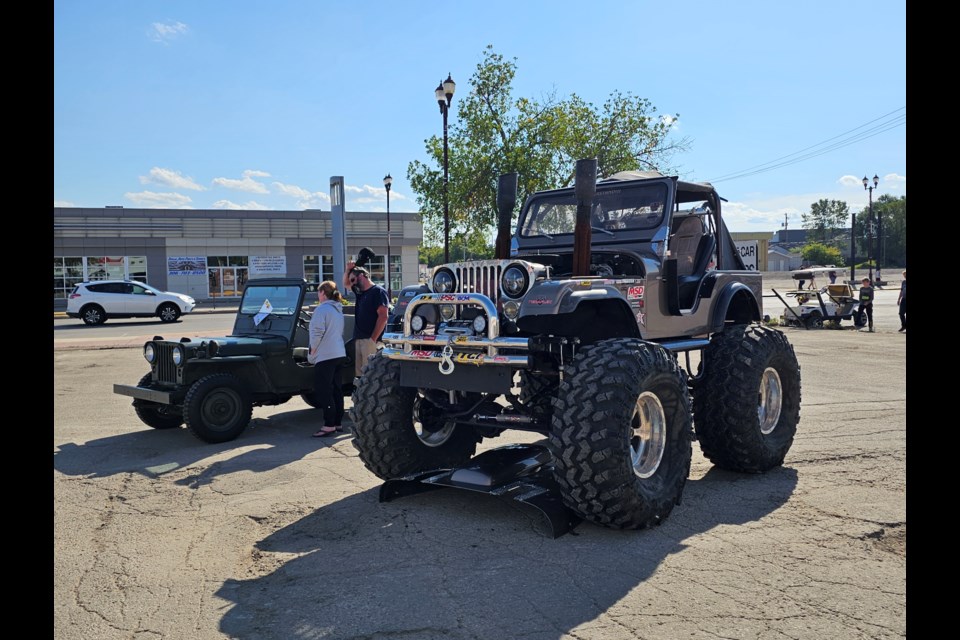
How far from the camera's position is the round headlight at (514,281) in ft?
16.6

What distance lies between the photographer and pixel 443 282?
544 cm

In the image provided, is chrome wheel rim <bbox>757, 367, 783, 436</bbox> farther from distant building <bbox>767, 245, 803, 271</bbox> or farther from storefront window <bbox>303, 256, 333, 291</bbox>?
distant building <bbox>767, 245, 803, 271</bbox>

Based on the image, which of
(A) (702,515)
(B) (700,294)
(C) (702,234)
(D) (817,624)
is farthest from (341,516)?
(C) (702,234)

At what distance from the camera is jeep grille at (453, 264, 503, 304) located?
5172 millimetres

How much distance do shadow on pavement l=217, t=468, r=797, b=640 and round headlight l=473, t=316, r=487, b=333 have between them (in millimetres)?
1264

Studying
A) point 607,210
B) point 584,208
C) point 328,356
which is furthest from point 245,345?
point 584,208

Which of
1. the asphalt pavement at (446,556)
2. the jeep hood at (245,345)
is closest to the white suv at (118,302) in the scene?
the jeep hood at (245,345)

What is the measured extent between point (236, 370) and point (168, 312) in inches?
829

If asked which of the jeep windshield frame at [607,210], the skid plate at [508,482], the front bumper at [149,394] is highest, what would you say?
the jeep windshield frame at [607,210]

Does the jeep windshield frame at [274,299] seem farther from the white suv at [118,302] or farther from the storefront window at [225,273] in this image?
the storefront window at [225,273]

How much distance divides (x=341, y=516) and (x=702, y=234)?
407 centimetres

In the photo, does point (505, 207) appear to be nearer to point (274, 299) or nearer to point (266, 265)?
point (274, 299)

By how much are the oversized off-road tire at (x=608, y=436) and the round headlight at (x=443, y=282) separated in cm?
121
